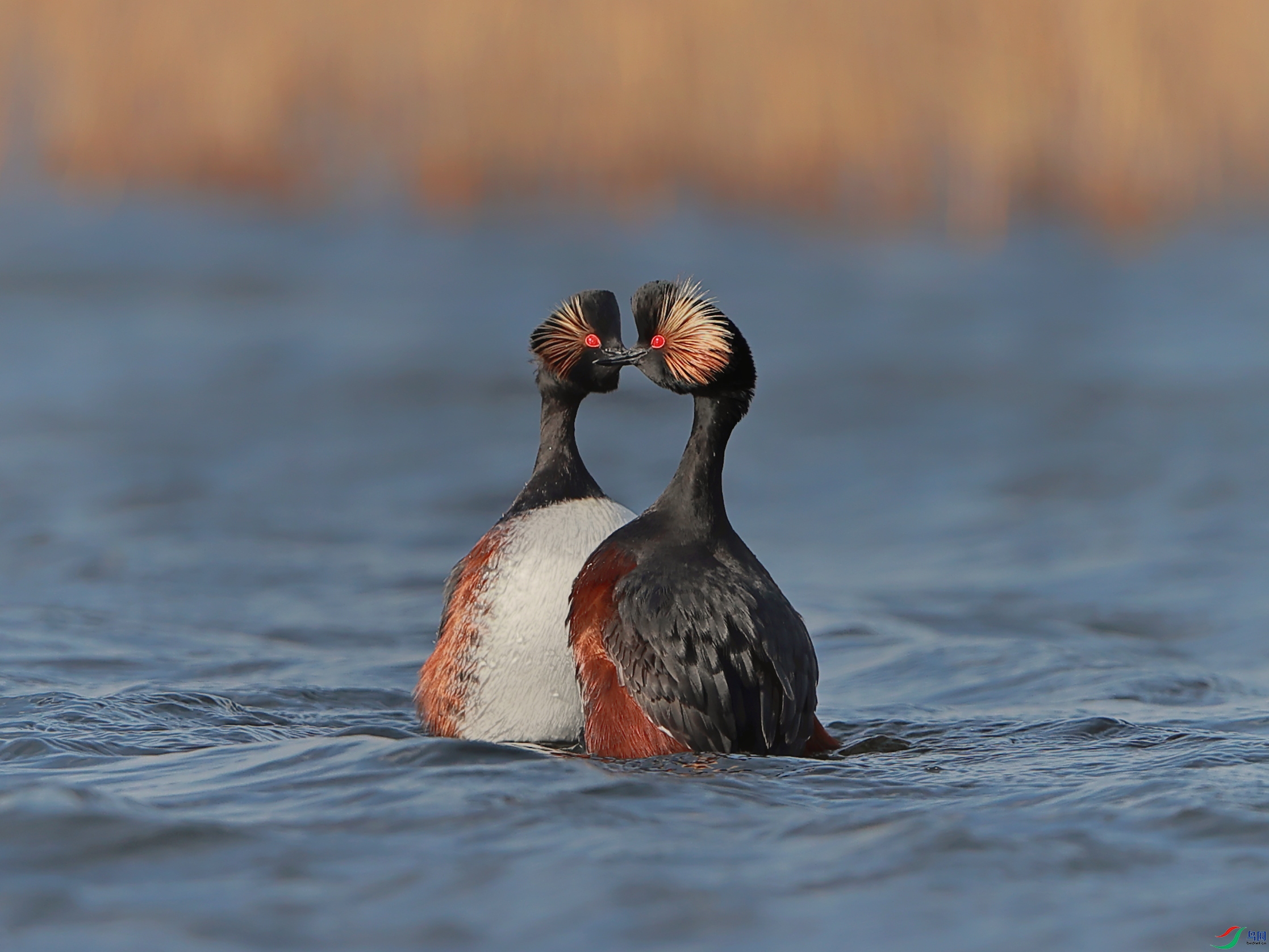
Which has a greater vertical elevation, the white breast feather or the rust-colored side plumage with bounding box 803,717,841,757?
the white breast feather

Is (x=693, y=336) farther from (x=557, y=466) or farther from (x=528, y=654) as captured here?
(x=528, y=654)

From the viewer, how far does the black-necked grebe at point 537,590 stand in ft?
Result: 21.7

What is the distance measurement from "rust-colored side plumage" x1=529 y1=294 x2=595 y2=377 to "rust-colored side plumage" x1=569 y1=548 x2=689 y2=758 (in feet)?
3.37

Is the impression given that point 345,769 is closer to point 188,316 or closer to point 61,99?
point 188,316

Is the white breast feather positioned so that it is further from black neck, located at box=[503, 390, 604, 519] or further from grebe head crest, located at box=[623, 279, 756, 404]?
grebe head crest, located at box=[623, 279, 756, 404]

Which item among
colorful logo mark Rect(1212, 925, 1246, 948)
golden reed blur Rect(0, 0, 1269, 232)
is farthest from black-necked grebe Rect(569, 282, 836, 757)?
golden reed blur Rect(0, 0, 1269, 232)

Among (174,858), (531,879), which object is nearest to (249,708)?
(174,858)

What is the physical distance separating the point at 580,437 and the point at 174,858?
1000cm

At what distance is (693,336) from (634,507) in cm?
647

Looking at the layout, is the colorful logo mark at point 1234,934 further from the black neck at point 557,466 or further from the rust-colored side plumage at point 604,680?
the black neck at point 557,466

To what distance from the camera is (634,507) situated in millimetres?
12586

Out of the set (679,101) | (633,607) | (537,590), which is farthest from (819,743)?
(679,101)

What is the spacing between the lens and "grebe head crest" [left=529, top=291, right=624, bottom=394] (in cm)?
695

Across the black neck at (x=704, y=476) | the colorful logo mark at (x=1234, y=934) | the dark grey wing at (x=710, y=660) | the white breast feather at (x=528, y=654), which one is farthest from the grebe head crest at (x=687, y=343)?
the colorful logo mark at (x=1234, y=934)
